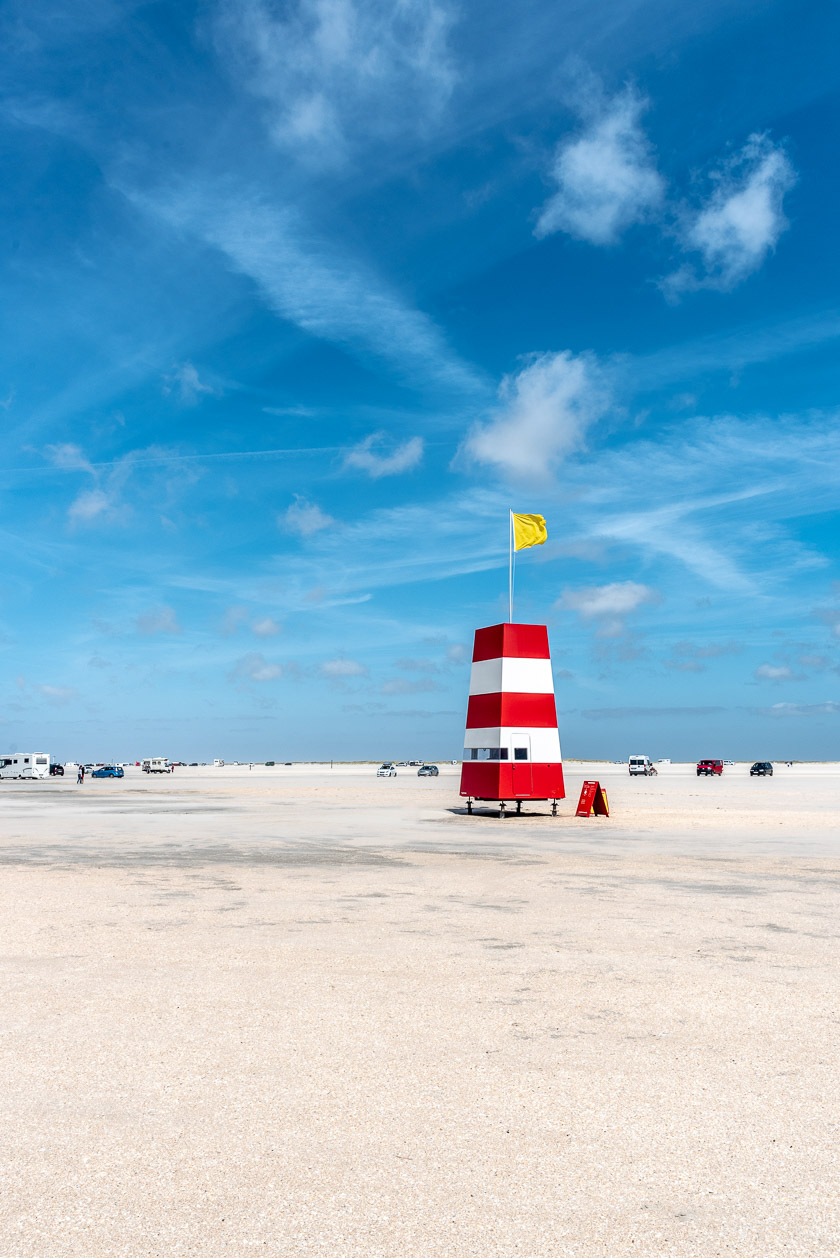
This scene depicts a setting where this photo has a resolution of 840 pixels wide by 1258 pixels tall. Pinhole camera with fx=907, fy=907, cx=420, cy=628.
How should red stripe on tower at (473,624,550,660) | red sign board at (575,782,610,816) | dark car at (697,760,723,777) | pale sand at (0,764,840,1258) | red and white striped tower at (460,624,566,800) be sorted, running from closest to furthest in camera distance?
pale sand at (0,764,840,1258), red and white striped tower at (460,624,566,800), red stripe on tower at (473,624,550,660), red sign board at (575,782,610,816), dark car at (697,760,723,777)

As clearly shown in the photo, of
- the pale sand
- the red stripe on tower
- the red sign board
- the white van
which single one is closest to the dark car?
the white van

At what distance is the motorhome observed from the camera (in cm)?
10069

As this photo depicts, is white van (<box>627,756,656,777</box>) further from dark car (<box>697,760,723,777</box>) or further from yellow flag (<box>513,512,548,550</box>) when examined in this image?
yellow flag (<box>513,512,548,550</box>)

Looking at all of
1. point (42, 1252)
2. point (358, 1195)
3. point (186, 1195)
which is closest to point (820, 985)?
point (358, 1195)

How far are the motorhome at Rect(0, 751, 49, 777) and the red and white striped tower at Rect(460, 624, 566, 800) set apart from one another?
276 feet

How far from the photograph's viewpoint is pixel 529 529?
108ft

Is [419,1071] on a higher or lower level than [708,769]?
lower

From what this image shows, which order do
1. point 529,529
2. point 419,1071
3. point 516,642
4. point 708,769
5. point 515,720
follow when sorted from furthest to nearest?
point 708,769
point 529,529
point 516,642
point 515,720
point 419,1071

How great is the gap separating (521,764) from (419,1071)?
924 inches

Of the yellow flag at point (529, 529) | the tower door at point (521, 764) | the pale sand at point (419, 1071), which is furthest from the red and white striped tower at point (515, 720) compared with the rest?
the pale sand at point (419, 1071)

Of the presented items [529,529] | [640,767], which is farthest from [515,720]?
[640,767]

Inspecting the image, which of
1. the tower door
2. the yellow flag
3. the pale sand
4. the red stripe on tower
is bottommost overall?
the pale sand

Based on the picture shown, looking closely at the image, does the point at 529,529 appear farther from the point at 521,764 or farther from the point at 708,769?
the point at 708,769

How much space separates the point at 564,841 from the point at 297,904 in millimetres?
10927
